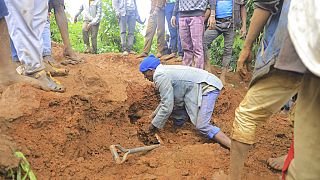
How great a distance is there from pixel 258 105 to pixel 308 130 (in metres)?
0.51

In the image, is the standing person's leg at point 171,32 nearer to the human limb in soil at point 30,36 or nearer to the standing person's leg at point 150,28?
the standing person's leg at point 150,28

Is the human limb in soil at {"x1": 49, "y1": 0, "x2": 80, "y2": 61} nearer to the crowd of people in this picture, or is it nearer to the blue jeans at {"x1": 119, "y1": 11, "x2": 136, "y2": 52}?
the crowd of people

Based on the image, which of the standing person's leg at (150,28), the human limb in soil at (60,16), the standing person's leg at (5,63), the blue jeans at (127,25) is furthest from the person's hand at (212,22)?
the blue jeans at (127,25)

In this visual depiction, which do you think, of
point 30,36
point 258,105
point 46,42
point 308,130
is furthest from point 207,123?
point 308,130

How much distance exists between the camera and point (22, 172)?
2.45m

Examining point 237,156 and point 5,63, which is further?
point 5,63

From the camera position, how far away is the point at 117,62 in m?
7.45

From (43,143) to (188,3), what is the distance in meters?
3.14

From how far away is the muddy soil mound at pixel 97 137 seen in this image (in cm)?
286

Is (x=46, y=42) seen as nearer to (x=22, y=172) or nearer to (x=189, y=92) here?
(x=189, y=92)

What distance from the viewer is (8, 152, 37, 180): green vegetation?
2343mm

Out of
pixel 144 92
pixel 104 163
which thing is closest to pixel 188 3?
pixel 144 92

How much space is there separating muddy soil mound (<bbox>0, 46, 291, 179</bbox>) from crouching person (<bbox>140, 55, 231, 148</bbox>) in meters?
0.28

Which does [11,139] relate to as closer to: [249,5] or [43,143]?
[43,143]
